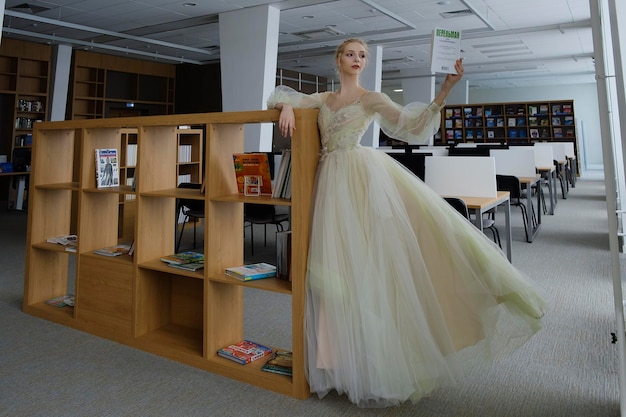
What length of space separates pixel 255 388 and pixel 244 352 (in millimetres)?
249

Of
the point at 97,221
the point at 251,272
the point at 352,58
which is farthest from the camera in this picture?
the point at 97,221

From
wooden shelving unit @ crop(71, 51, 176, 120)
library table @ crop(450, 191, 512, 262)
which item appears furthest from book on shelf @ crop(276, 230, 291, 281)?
wooden shelving unit @ crop(71, 51, 176, 120)

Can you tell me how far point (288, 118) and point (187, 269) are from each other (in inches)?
40.8

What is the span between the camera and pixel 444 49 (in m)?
1.93

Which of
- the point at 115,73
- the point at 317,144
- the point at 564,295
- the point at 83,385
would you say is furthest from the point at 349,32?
the point at 83,385

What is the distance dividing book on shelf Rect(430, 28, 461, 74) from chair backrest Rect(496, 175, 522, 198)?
389 cm

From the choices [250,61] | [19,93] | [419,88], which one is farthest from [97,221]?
[419,88]

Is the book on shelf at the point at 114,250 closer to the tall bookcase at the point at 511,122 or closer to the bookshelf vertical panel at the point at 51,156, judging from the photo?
the bookshelf vertical panel at the point at 51,156

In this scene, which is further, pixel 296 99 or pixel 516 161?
pixel 516 161

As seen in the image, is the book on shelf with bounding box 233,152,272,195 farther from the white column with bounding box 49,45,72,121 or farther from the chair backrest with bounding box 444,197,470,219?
the white column with bounding box 49,45,72,121

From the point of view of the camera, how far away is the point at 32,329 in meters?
3.13

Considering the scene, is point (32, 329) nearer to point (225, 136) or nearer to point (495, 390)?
point (225, 136)

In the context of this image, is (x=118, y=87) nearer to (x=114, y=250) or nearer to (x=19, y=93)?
(x=19, y=93)

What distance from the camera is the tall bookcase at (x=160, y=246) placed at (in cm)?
230
